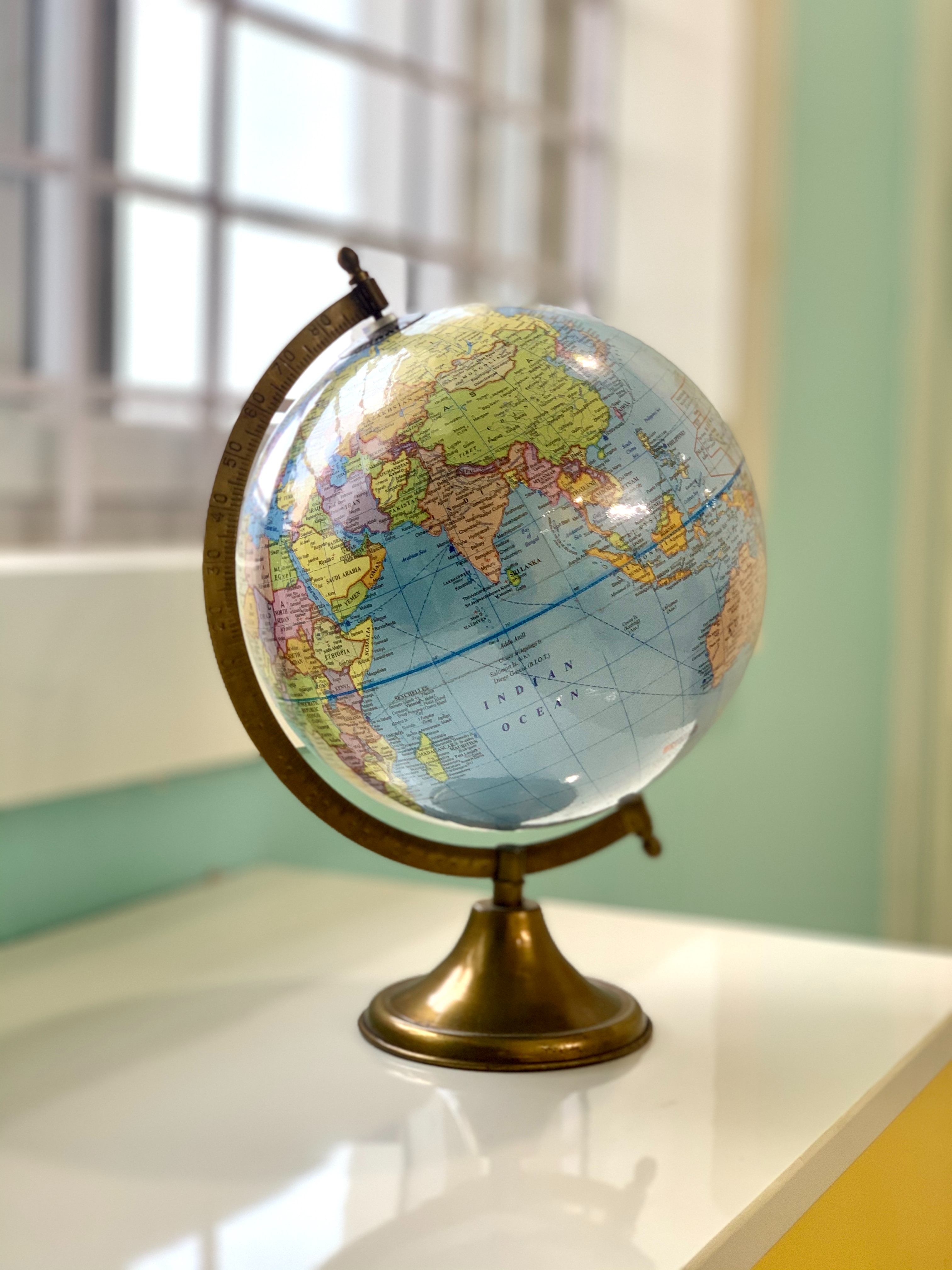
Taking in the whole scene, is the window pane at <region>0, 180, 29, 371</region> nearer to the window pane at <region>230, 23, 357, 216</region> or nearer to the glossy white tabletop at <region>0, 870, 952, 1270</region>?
the window pane at <region>230, 23, 357, 216</region>

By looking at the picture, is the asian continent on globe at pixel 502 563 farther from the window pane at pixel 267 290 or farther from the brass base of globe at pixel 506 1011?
the window pane at pixel 267 290

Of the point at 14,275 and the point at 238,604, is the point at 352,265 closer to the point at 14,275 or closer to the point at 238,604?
the point at 238,604

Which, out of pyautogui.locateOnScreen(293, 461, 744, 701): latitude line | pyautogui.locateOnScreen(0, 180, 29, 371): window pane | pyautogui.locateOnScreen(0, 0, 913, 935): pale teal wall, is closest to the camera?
pyautogui.locateOnScreen(293, 461, 744, 701): latitude line

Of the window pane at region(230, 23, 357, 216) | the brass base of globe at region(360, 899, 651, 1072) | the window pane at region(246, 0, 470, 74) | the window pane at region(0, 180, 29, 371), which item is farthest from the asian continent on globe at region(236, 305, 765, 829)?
the window pane at region(246, 0, 470, 74)

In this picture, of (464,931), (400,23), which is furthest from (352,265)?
(400,23)

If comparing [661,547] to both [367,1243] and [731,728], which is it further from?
[731,728]

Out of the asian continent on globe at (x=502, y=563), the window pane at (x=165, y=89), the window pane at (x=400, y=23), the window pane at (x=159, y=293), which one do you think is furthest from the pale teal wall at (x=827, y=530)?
the asian continent on globe at (x=502, y=563)

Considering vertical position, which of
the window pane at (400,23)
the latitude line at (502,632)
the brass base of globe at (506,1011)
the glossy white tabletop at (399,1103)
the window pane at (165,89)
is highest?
the window pane at (400,23)
